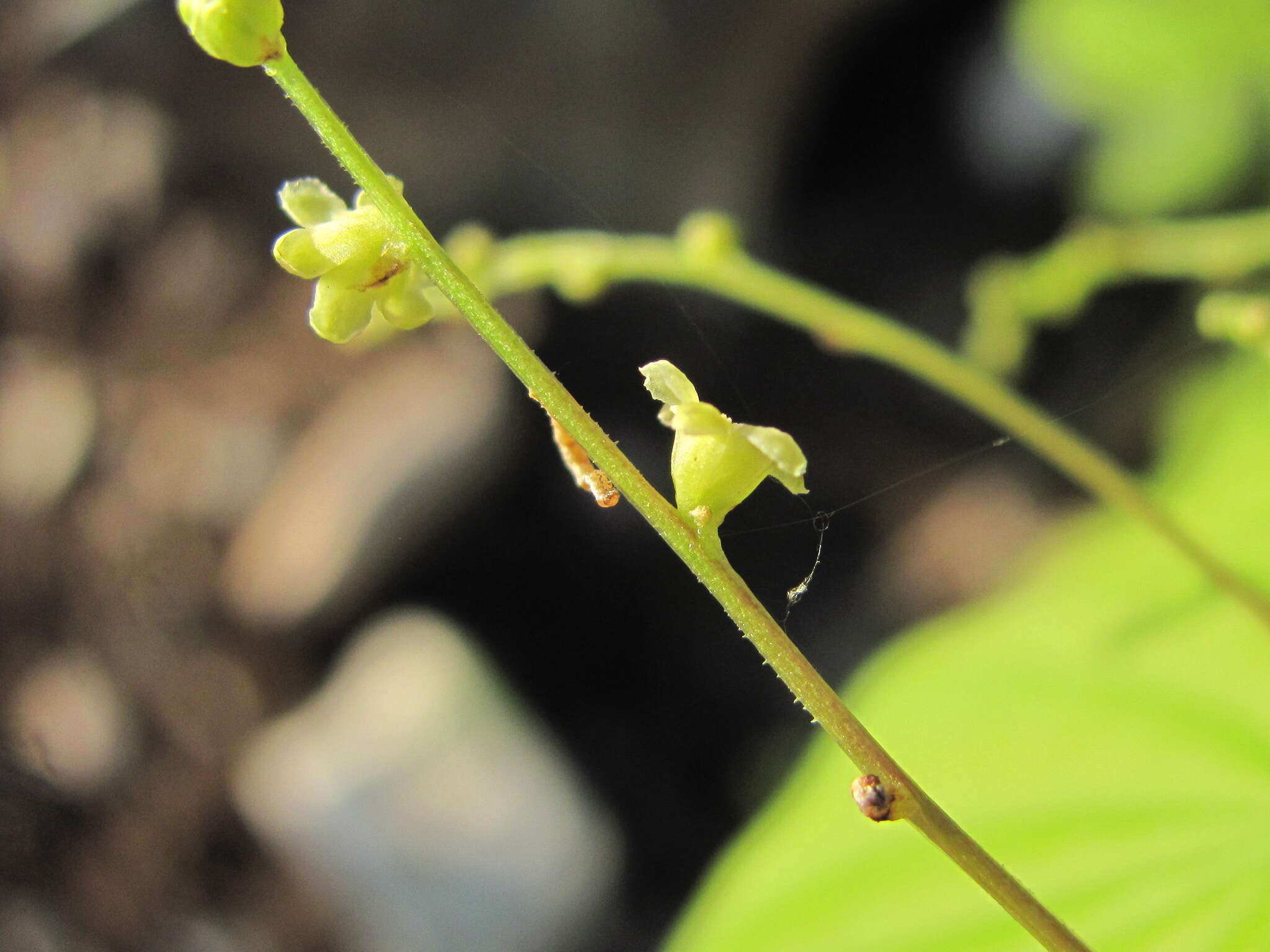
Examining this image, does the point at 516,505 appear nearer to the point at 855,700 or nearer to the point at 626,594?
the point at 626,594

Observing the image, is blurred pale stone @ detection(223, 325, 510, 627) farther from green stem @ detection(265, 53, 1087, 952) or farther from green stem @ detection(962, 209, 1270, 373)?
green stem @ detection(265, 53, 1087, 952)

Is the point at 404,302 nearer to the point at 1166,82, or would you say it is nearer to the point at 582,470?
the point at 582,470

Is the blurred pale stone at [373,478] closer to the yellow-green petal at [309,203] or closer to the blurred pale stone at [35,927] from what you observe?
the blurred pale stone at [35,927]

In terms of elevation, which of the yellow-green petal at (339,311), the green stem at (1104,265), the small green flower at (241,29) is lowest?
the yellow-green petal at (339,311)

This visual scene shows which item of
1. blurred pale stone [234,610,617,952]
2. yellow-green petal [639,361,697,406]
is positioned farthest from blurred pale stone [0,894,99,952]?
yellow-green petal [639,361,697,406]

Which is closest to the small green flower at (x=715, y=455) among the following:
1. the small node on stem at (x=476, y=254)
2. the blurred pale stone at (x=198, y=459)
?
the small node on stem at (x=476, y=254)
